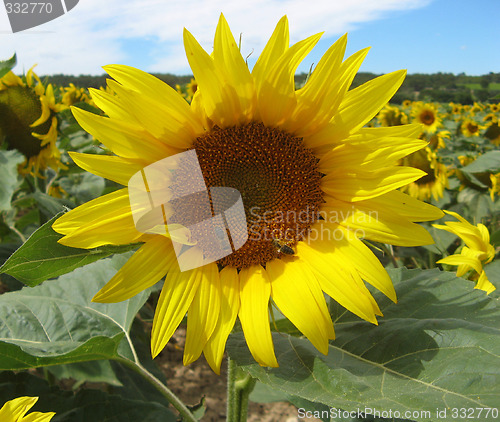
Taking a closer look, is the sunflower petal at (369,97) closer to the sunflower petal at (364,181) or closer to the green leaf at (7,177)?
the sunflower petal at (364,181)

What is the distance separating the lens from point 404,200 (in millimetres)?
1206

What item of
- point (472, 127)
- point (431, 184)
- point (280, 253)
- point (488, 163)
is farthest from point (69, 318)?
point (472, 127)

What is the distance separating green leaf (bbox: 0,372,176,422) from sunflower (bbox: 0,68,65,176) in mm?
2054

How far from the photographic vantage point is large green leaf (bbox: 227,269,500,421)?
97 centimetres

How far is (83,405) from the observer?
5.95 feet

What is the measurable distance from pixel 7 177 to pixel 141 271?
6.57 ft

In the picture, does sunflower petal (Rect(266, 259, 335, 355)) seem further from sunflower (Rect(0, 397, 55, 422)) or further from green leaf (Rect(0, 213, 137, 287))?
sunflower (Rect(0, 397, 55, 422))

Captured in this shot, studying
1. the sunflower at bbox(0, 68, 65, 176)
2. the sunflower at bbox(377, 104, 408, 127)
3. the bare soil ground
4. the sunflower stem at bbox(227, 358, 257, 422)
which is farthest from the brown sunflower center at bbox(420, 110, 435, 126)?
the sunflower stem at bbox(227, 358, 257, 422)

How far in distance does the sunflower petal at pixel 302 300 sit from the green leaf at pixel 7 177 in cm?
186

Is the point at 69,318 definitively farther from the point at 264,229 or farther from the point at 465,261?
the point at 465,261

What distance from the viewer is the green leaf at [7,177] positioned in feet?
8.29

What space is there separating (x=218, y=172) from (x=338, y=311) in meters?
0.59

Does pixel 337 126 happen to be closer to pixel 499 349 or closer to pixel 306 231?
pixel 306 231

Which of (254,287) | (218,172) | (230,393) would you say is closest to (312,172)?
(218,172)
